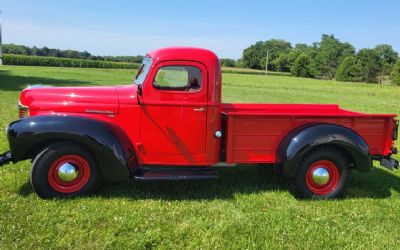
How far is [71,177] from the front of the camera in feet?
17.2

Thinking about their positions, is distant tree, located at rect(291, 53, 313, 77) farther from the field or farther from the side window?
the side window

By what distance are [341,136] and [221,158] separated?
5.47 feet

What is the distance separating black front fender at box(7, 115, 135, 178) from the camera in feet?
16.3

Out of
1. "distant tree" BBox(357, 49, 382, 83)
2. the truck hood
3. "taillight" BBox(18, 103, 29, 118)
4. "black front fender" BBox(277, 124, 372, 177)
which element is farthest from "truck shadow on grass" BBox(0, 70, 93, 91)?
"distant tree" BBox(357, 49, 382, 83)

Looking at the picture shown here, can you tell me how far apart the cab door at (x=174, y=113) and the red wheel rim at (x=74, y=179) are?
2.48 feet

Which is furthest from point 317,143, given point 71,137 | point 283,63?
point 283,63

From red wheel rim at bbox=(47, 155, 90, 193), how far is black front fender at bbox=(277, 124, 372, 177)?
8.62ft

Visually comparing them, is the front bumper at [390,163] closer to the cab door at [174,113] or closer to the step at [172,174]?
the step at [172,174]

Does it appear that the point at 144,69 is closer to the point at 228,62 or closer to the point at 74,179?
the point at 74,179

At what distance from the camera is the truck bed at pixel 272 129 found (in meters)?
5.61

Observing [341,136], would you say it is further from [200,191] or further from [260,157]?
[200,191]

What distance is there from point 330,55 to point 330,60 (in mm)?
1811

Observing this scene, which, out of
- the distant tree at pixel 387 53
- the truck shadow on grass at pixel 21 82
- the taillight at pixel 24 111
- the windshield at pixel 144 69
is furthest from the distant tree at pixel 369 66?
the taillight at pixel 24 111

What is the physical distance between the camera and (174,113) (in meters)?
5.46
